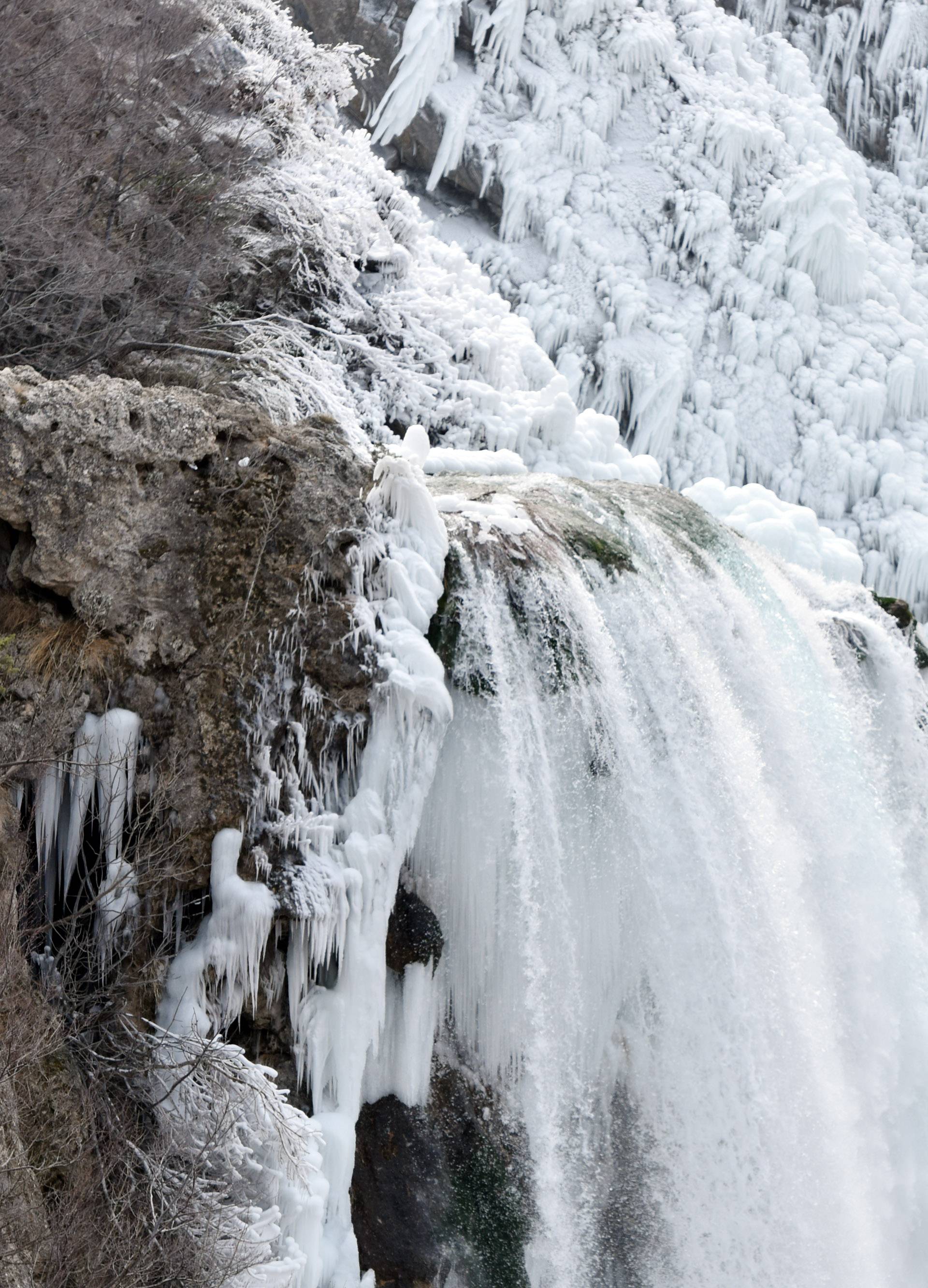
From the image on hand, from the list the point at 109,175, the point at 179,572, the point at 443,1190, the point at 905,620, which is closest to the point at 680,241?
the point at 905,620

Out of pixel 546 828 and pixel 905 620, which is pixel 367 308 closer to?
pixel 905 620

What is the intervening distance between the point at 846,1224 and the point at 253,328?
6.02 metres

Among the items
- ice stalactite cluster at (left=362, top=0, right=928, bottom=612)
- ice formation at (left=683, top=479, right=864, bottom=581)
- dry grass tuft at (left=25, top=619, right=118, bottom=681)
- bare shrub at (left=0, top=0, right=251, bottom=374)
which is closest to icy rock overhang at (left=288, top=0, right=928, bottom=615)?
ice stalactite cluster at (left=362, top=0, right=928, bottom=612)

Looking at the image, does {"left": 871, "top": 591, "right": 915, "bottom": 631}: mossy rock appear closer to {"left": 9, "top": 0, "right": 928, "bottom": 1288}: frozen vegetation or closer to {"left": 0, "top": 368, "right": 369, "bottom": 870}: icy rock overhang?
{"left": 9, "top": 0, "right": 928, "bottom": 1288}: frozen vegetation

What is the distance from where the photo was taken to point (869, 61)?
18953mm

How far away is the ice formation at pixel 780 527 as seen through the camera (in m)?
Answer: 10.4

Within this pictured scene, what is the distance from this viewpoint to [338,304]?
877 centimetres

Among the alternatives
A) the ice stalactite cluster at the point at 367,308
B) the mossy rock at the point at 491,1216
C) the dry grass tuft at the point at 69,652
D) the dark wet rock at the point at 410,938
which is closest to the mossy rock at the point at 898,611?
the ice stalactite cluster at the point at 367,308

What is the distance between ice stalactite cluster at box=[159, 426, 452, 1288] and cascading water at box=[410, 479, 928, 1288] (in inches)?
15.0

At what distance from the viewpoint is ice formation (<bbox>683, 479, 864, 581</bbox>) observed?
10.4 meters

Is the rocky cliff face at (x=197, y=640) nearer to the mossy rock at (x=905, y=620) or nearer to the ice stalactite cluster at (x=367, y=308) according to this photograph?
the ice stalactite cluster at (x=367, y=308)

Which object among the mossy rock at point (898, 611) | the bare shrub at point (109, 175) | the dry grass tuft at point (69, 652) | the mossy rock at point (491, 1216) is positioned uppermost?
the bare shrub at point (109, 175)

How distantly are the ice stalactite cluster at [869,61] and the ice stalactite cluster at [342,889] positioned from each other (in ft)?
53.7

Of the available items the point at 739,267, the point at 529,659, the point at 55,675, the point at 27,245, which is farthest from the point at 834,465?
the point at 55,675
